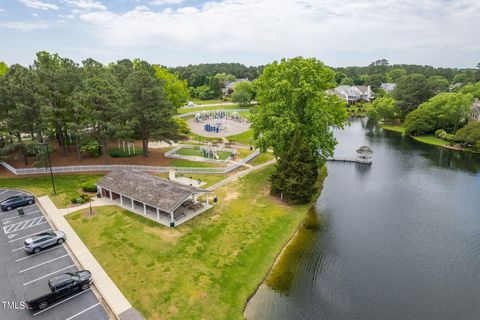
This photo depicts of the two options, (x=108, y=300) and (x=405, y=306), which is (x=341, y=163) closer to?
(x=405, y=306)

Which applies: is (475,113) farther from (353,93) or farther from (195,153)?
A: (195,153)

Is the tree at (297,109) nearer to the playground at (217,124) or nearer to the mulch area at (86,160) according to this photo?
the mulch area at (86,160)

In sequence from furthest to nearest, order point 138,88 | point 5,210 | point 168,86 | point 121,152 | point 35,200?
1. point 168,86
2. point 121,152
3. point 138,88
4. point 35,200
5. point 5,210

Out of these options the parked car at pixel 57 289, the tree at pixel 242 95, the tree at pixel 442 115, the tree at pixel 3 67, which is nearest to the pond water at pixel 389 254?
the parked car at pixel 57 289

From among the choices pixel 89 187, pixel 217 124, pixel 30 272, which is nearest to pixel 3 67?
pixel 217 124

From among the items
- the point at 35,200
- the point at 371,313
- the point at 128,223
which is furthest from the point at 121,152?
the point at 371,313
